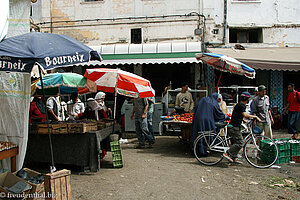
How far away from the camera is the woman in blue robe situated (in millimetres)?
7180

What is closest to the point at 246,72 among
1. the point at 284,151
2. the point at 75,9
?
the point at 284,151

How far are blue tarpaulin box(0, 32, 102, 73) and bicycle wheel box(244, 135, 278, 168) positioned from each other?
4.62 m

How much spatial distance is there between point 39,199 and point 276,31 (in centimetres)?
1372

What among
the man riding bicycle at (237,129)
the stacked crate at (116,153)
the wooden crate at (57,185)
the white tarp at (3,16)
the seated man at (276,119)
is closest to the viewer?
the wooden crate at (57,185)

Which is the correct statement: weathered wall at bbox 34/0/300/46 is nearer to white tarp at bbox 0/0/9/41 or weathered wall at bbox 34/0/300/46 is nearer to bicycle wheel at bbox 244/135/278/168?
bicycle wheel at bbox 244/135/278/168

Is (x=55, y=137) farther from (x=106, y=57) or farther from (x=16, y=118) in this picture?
(x=106, y=57)

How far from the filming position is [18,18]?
17.9 feet

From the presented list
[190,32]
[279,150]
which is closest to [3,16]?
[279,150]

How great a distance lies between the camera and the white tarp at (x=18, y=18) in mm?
5410

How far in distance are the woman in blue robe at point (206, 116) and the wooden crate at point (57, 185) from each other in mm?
3984

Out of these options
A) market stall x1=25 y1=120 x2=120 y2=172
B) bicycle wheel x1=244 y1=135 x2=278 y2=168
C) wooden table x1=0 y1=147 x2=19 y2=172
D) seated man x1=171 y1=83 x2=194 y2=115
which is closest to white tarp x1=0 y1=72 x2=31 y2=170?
wooden table x1=0 y1=147 x2=19 y2=172

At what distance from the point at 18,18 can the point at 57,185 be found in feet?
11.6

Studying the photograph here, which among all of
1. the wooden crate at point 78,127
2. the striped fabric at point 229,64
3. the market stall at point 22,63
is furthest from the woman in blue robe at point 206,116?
the market stall at point 22,63

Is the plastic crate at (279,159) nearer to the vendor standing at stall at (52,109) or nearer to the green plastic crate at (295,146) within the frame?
the green plastic crate at (295,146)
